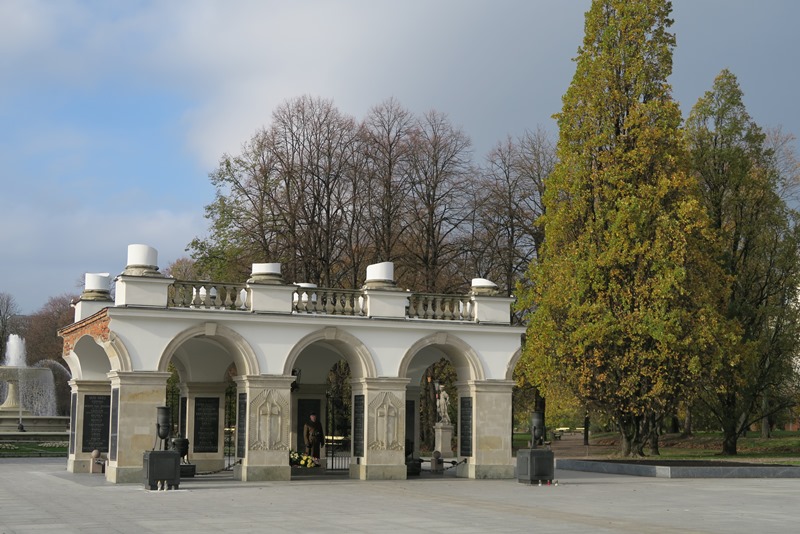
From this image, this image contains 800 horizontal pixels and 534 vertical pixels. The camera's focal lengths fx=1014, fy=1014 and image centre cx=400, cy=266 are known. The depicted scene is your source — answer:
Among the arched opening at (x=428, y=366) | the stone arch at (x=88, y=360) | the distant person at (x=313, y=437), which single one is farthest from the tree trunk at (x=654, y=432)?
Answer: the stone arch at (x=88, y=360)

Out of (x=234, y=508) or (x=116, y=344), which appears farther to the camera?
(x=116, y=344)

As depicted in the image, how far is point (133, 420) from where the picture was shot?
76.9 ft

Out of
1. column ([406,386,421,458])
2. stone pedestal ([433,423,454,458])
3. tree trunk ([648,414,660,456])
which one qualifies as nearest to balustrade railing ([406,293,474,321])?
column ([406,386,421,458])

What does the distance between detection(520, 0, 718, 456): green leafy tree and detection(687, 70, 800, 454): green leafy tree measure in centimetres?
464

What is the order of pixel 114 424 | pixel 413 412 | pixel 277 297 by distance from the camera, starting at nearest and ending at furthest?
1. pixel 114 424
2. pixel 277 297
3. pixel 413 412

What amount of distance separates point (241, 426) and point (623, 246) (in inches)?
634

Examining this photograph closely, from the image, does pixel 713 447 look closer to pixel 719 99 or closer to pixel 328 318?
pixel 719 99

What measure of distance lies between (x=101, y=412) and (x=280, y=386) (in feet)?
22.0

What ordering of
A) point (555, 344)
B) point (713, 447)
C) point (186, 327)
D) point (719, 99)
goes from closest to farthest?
point (186, 327) → point (555, 344) → point (719, 99) → point (713, 447)

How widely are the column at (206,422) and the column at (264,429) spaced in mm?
3729

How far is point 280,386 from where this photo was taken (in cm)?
2494

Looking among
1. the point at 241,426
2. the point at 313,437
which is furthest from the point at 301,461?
the point at 241,426

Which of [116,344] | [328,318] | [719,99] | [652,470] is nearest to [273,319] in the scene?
[328,318]

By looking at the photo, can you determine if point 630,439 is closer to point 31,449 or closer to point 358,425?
point 358,425
